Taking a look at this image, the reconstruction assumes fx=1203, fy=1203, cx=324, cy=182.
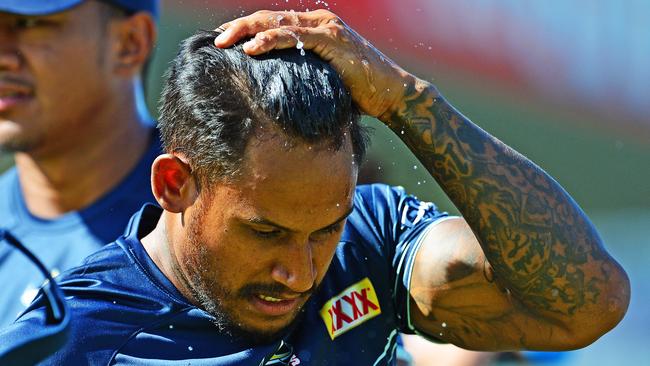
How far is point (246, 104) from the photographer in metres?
2.70

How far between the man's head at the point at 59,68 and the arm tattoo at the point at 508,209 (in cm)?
153

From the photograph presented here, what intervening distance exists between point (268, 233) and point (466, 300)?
62 cm

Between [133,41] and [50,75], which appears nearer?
[50,75]

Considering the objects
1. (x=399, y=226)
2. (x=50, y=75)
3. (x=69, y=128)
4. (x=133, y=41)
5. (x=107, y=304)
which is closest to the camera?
(x=107, y=304)

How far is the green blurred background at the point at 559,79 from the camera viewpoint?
29.4 feet

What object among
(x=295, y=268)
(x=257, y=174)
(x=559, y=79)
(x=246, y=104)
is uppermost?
(x=246, y=104)

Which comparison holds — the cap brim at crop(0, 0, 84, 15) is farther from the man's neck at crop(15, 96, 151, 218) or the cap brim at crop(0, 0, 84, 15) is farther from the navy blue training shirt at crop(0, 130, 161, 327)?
the navy blue training shirt at crop(0, 130, 161, 327)

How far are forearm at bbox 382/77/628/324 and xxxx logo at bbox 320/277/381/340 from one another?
332 mm

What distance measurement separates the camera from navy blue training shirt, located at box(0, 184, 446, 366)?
280 centimetres

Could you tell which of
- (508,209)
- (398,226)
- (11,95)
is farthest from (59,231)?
(508,209)

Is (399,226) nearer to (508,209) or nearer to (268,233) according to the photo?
(508,209)

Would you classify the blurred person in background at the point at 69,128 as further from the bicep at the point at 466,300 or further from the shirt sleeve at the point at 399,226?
the bicep at the point at 466,300

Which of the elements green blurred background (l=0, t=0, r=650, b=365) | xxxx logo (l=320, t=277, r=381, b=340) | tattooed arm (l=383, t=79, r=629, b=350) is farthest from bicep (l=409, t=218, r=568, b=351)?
green blurred background (l=0, t=0, r=650, b=365)

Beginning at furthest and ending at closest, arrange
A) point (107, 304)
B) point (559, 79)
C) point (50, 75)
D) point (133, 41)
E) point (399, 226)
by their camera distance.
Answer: point (559, 79) < point (133, 41) < point (50, 75) < point (399, 226) < point (107, 304)
